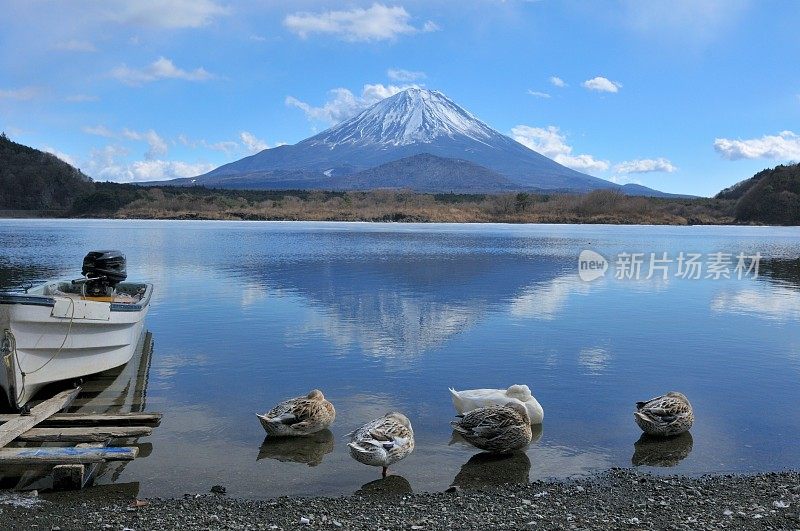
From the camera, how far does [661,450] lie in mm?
7863

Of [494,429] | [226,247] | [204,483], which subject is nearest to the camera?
[204,483]

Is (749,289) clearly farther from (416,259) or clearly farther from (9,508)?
(9,508)

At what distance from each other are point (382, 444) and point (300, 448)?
1276 mm

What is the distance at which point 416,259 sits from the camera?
35250mm

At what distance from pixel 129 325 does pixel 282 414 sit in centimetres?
461

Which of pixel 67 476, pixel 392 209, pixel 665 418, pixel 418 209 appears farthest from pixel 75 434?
pixel 392 209

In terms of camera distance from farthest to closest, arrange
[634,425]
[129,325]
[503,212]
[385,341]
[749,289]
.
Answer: [503,212]
[749,289]
[385,341]
[129,325]
[634,425]

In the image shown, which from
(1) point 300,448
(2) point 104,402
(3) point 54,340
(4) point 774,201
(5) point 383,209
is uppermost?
(4) point 774,201

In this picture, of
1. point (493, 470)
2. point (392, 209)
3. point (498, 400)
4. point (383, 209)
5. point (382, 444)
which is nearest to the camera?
point (382, 444)

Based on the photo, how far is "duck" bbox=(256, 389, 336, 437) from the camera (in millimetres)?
7938

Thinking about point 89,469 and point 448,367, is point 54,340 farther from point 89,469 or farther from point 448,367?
point 448,367

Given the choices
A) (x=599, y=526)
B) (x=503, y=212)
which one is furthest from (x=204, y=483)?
(x=503, y=212)

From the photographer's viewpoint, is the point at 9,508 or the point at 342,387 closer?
the point at 9,508

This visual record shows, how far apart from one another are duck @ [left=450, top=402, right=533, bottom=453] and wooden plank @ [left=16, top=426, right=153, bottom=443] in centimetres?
346
